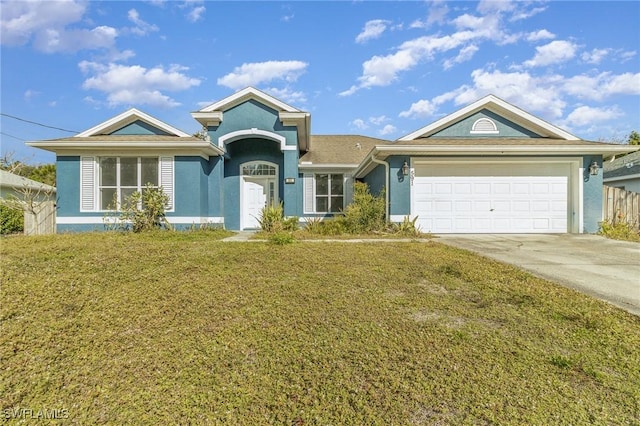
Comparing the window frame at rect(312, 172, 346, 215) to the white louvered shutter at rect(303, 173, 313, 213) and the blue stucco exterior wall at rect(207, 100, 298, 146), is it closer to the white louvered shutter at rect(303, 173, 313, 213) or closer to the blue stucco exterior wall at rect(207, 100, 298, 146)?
the white louvered shutter at rect(303, 173, 313, 213)

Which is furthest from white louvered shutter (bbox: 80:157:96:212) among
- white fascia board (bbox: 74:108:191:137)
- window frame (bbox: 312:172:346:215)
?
window frame (bbox: 312:172:346:215)

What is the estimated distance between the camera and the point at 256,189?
14.2 metres

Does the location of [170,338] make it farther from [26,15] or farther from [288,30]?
[26,15]

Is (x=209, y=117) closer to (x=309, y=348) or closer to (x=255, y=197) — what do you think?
(x=255, y=197)

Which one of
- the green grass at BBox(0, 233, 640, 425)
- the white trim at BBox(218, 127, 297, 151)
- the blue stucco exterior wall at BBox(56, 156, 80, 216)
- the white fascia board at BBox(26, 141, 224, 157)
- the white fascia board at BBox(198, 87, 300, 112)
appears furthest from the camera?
the white trim at BBox(218, 127, 297, 151)

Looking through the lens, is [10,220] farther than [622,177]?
No

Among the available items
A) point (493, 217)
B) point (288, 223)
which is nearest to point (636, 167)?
point (493, 217)

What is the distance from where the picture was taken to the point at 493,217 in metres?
11.0

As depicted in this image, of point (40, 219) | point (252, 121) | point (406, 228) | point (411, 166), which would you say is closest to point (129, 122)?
point (252, 121)

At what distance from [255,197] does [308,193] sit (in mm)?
2429

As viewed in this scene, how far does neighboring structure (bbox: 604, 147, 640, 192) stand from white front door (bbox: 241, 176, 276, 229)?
1769 centimetres

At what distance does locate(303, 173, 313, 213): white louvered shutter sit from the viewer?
14.9m

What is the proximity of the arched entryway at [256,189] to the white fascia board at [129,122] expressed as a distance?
309 cm

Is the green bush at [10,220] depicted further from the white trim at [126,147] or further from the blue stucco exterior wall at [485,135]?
the blue stucco exterior wall at [485,135]
